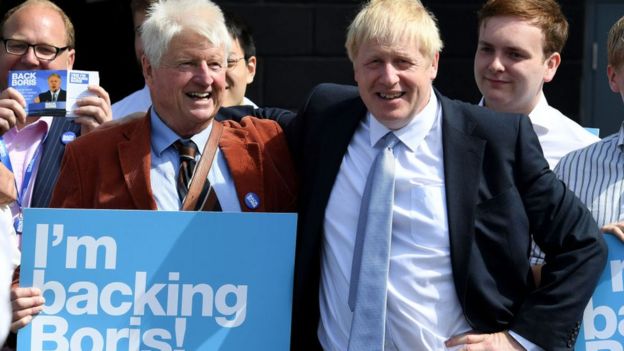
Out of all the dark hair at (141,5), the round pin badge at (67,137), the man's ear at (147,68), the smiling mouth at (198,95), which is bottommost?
the round pin badge at (67,137)

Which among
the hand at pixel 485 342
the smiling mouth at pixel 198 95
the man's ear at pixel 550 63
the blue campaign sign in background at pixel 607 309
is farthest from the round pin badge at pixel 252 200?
the man's ear at pixel 550 63

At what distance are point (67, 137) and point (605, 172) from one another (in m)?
2.09

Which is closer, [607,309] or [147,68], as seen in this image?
[607,309]

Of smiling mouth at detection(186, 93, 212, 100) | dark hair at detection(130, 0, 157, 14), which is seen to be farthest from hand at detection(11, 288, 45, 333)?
dark hair at detection(130, 0, 157, 14)

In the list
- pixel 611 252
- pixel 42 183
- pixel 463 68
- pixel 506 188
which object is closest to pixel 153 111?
pixel 42 183

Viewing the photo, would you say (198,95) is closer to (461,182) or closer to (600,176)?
(461,182)

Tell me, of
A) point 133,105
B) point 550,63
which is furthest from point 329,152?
point 133,105

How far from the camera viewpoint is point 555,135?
17.4ft

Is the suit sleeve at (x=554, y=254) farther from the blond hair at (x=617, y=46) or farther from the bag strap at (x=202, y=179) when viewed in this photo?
the bag strap at (x=202, y=179)

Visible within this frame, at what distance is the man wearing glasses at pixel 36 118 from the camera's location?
4.92 m

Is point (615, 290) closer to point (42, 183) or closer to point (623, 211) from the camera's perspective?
point (623, 211)

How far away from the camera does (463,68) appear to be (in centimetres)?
828

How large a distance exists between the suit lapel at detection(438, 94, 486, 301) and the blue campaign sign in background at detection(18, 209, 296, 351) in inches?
22.3

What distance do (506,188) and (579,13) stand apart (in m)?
4.44
